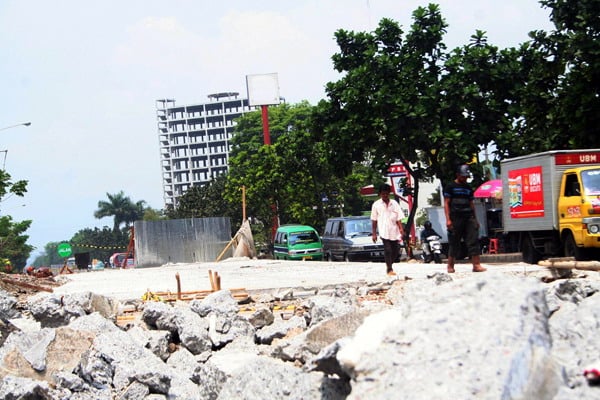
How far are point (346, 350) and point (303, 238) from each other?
3137 centimetres

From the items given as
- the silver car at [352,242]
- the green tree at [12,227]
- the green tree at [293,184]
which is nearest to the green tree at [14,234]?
the green tree at [12,227]

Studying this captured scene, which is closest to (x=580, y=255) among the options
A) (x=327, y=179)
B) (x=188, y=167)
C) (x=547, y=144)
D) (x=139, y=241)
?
(x=547, y=144)

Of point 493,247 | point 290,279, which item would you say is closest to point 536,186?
point 290,279

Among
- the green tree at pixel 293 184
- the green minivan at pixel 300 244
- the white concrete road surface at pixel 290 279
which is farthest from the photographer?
the green tree at pixel 293 184

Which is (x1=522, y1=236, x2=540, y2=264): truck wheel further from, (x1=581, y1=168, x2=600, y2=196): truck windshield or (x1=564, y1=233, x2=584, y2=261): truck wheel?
(x1=581, y1=168, x2=600, y2=196): truck windshield

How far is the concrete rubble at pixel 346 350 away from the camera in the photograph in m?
4.55

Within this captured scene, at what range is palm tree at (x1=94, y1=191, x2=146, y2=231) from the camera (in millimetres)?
135250

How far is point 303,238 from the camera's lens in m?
36.5

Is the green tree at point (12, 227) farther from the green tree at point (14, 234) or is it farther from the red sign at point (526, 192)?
the red sign at point (526, 192)

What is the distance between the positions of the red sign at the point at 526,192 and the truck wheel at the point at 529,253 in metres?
0.63

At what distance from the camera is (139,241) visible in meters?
43.2

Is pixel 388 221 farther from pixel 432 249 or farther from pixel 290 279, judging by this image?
pixel 432 249

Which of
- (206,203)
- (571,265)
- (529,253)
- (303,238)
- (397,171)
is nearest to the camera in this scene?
(571,265)

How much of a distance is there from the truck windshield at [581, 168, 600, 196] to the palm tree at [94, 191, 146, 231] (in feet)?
394
